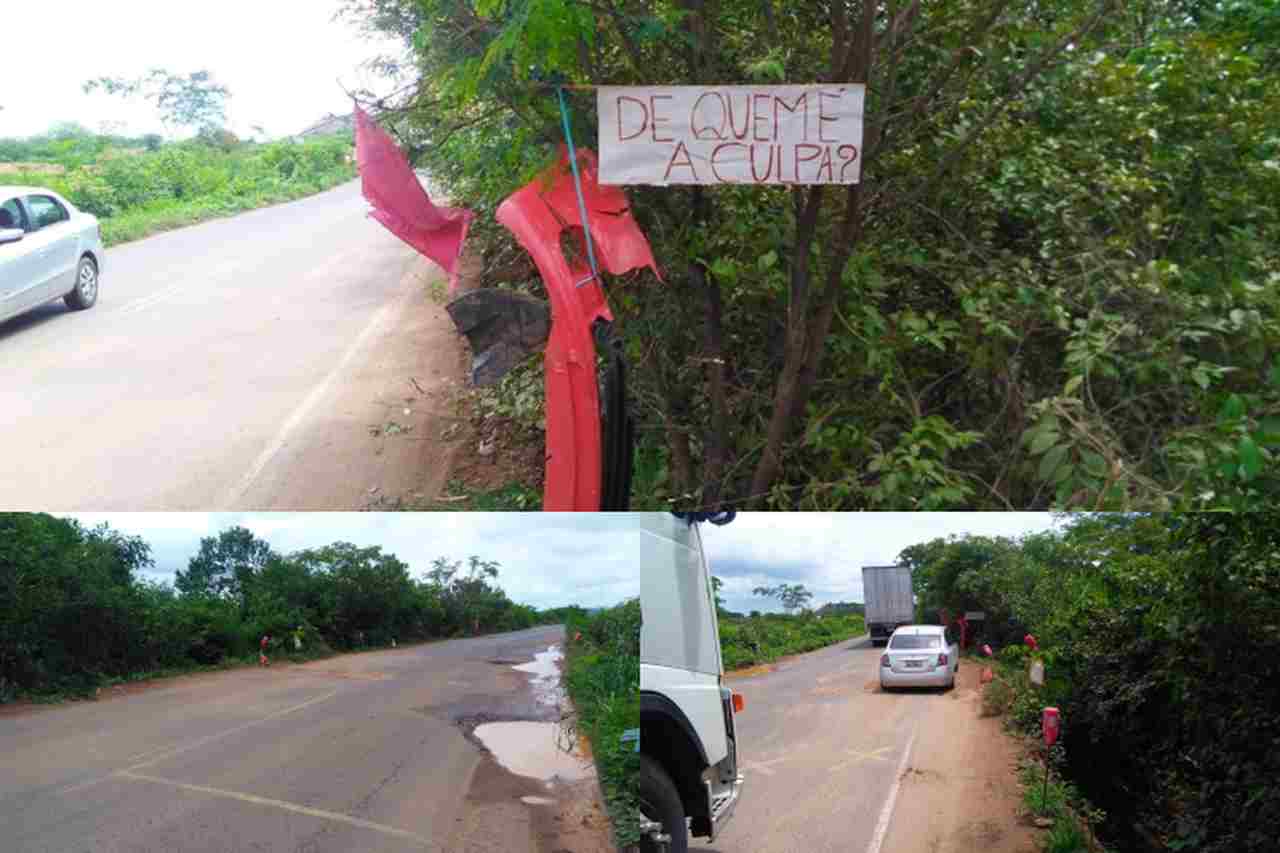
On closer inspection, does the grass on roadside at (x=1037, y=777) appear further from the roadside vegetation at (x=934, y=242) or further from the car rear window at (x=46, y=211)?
the car rear window at (x=46, y=211)

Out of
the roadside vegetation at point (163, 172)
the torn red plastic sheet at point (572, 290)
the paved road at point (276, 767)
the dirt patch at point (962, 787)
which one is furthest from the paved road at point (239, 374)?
the dirt patch at point (962, 787)

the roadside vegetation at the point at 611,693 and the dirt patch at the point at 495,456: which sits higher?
the dirt patch at the point at 495,456

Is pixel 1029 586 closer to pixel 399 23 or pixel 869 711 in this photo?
pixel 869 711

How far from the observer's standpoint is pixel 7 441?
296 inches

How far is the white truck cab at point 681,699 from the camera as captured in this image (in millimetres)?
3020

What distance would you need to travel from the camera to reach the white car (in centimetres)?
323

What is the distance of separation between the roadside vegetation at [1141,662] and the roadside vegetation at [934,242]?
4.76ft

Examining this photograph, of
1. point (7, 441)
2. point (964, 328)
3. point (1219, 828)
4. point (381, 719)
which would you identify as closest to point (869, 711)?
point (1219, 828)

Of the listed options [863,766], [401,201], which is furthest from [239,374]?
[863,766]

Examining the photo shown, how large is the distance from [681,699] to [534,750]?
0.37 meters

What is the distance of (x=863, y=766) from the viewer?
310 centimetres

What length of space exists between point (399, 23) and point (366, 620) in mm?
3950

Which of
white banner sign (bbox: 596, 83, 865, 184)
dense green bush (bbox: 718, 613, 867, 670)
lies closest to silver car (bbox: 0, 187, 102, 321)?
white banner sign (bbox: 596, 83, 865, 184)

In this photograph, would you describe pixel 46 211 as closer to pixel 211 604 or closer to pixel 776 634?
pixel 211 604
